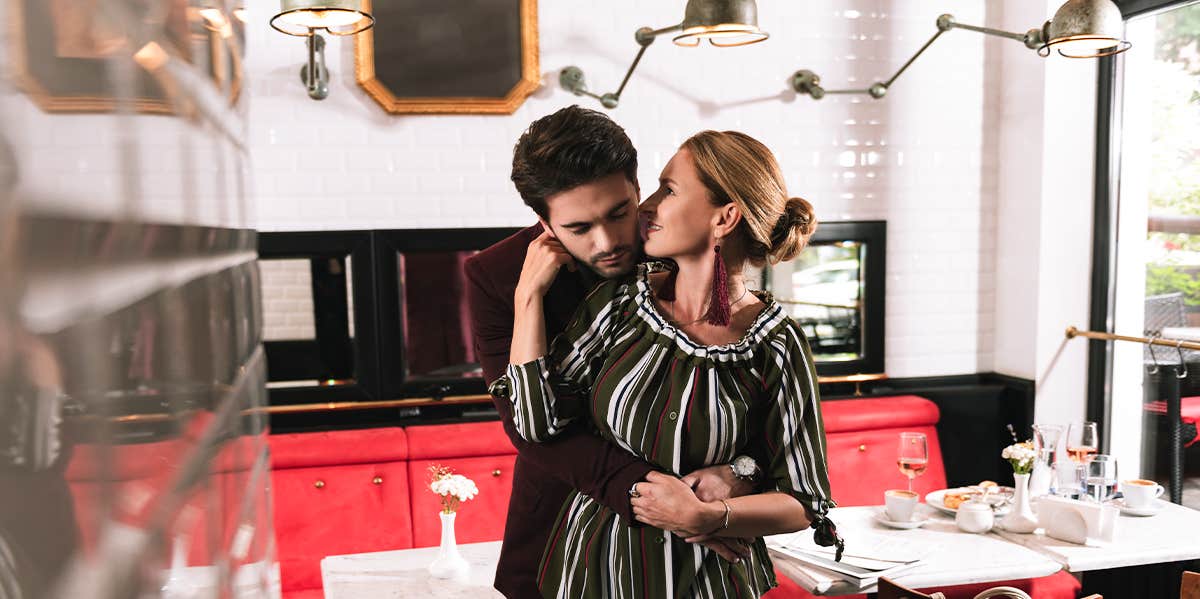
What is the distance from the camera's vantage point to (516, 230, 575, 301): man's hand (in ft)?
5.81

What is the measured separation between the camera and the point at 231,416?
0.74 feet

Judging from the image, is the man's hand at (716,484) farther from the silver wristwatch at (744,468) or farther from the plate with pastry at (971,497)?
the plate with pastry at (971,497)

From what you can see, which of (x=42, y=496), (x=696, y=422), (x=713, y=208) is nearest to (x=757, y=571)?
(x=696, y=422)

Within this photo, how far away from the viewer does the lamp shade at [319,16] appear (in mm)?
2432

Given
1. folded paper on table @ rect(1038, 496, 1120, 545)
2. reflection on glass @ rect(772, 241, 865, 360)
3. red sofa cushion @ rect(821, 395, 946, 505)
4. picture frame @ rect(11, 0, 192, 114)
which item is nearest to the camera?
picture frame @ rect(11, 0, 192, 114)

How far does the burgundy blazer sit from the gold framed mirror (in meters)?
2.23

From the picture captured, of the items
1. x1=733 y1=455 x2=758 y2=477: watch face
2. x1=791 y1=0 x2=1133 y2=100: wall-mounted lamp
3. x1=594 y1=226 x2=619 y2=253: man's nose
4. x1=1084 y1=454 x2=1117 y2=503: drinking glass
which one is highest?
x1=791 y1=0 x2=1133 y2=100: wall-mounted lamp

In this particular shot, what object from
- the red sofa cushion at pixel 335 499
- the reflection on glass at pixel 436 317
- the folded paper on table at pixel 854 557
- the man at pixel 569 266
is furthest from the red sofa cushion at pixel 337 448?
the man at pixel 569 266

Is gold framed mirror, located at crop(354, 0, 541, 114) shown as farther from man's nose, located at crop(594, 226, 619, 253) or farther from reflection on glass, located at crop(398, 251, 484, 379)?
man's nose, located at crop(594, 226, 619, 253)

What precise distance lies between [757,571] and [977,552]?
1248mm

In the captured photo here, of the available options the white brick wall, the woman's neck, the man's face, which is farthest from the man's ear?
the white brick wall

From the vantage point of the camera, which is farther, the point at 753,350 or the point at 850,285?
the point at 850,285

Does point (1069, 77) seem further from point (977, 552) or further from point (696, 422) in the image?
point (696, 422)

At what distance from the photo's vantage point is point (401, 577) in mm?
2709
